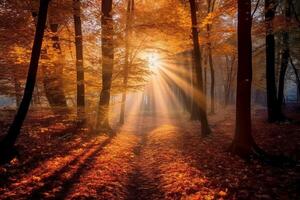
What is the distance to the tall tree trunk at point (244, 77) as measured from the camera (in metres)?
9.23

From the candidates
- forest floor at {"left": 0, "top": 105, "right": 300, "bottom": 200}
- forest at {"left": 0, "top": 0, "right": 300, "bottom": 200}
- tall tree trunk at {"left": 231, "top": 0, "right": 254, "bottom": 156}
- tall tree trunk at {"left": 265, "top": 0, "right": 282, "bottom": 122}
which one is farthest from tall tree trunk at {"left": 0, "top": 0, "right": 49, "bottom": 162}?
tall tree trunk at {"left": 265, "top": 0, "right": 282, "bottom": 122}

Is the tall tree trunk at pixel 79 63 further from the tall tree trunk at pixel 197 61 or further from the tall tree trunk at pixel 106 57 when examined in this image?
the tall tree trunk at pixel 197 61

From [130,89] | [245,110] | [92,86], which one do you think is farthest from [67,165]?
[130,89]

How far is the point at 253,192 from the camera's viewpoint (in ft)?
20.9

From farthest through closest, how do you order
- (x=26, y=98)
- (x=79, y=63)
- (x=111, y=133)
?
(x=111, y=133), (x=79, y=63), (x=26, y=98)

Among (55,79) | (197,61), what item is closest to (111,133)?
(55,79)

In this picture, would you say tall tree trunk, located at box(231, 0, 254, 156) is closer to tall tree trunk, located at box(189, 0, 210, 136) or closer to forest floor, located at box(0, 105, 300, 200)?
forest floor, located at box(0, 105, 300, 200)

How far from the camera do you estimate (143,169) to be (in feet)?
32.2

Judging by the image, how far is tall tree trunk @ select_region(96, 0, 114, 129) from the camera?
1398 cm

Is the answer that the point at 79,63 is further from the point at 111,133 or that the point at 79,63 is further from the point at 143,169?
the point at 143,169

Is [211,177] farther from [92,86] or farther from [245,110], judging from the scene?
[92,86]

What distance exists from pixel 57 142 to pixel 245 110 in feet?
27.5

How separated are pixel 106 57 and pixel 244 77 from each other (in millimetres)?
8218

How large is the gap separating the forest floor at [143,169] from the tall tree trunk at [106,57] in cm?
246
